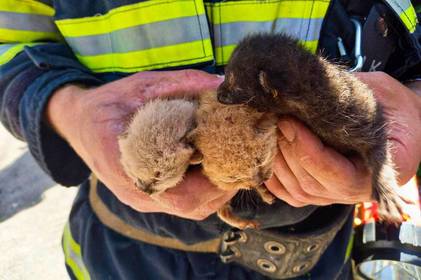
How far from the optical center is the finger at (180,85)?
4.16ft

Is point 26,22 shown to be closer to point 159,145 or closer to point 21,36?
point 21,36

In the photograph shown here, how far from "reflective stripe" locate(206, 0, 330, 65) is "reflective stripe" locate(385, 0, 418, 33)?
0.24 m

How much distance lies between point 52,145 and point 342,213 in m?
1.08

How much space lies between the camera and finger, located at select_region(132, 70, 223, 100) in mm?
1267

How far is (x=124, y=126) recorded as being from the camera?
127 centimetres

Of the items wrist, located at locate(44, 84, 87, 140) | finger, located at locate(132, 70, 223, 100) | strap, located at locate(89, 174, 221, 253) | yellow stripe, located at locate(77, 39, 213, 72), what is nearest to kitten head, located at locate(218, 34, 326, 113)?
finger, located at locate(132, 70, 223, 100)

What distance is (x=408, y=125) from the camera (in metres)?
1.42

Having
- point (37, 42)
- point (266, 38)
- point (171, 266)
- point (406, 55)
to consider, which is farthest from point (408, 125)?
point (37, 42)

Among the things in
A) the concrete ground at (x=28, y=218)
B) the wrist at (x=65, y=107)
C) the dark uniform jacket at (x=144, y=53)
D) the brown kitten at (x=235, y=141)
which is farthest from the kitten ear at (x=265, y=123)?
the concrete ground at (x=28, y=218)

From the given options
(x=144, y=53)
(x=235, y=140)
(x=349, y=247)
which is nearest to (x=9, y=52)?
(x=144, y=53)

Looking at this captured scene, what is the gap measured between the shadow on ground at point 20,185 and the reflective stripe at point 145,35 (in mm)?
2372

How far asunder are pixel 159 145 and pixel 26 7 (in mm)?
818

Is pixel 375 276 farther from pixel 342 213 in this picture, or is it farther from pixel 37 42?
pixel 37 42

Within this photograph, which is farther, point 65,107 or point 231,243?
point 231,243
